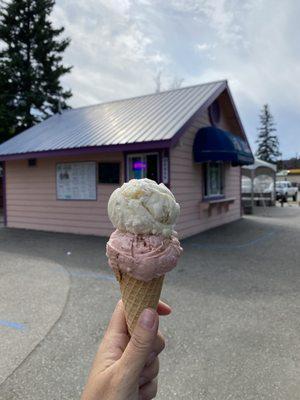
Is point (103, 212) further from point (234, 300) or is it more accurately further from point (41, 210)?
point (234, 300)

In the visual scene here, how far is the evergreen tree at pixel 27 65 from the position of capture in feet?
75.6

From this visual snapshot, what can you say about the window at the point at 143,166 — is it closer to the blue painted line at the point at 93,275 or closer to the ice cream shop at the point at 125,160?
the ice cream shop at the point at 125,160

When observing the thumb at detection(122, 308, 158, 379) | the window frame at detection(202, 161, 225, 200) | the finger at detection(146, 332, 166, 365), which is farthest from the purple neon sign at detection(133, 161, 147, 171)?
the thumb at detection(122, 308, 158, 379)

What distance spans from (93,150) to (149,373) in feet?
29.4

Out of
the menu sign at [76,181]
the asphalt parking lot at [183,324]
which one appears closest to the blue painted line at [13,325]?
the asphalt parking lot at [183,324]

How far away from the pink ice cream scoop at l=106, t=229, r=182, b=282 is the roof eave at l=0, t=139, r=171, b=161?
7.19 m

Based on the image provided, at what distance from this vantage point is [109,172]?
425 inches

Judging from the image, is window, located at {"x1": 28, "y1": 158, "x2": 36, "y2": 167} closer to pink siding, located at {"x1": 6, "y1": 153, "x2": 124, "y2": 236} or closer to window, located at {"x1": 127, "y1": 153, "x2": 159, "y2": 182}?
pink siding, located at {"x1": 6, "y1": 153, "x2": 124, "y2": 236}

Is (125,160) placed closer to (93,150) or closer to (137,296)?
(93,150)

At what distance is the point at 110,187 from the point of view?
1079 cm

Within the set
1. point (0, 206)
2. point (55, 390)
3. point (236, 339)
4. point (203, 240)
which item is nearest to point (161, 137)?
point (203, 240)

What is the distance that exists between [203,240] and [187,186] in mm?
1821

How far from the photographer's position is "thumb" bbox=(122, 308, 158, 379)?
4.73ft

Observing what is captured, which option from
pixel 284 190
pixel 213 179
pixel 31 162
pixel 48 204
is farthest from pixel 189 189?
pixel 284 190
